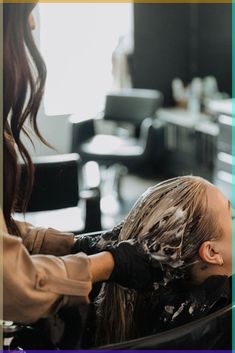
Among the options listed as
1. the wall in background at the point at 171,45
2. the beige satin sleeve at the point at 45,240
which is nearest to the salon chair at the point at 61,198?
the beige satin sleeve at the point at 45,240

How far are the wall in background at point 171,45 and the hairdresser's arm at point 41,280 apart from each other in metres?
3.36

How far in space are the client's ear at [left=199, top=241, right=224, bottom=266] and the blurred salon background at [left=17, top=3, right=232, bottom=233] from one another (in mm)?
2376

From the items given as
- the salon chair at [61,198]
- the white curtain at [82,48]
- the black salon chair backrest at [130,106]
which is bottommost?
the salon chair at [61,198]

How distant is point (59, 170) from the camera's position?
1.69 metres

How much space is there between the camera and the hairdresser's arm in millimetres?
712

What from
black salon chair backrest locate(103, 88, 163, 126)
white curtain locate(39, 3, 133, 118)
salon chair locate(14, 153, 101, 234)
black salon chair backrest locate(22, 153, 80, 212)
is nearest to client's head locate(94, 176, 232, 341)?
salon chair locate(14, 153, 101, 234)

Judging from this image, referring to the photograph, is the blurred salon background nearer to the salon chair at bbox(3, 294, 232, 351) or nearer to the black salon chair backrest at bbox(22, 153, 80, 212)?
the black salon chair backrest at bbox(22, 153, 80, 212)

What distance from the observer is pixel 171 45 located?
13.8ft

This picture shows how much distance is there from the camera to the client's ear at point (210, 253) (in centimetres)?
89

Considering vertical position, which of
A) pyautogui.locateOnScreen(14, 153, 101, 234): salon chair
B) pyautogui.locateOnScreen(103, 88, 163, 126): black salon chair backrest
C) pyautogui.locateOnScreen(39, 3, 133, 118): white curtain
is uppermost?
pyautogui.locateOnScreen(39, 3, 133, 118): white curtain

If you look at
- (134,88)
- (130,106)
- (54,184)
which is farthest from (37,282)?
(134,88)

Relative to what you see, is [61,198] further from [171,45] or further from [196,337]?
[171,45]

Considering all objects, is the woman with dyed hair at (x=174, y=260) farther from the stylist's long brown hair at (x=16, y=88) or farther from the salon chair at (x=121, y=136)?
the salon chair at (x=121, y=136)

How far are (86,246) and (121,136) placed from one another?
2.85m
